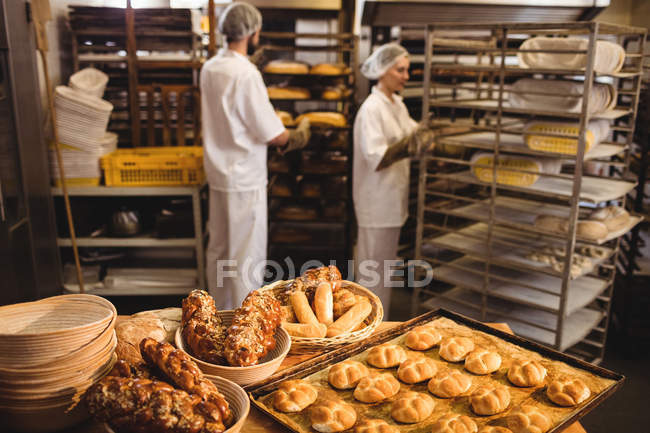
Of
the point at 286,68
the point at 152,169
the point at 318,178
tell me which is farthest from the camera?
the point at 318,178

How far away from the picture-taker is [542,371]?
1452 mm

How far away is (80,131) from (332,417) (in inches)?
113

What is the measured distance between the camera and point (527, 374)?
1.43 meters

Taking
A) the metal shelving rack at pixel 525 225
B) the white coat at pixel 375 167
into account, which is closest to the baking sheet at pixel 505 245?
the metal shelving rack at pixel 525 225

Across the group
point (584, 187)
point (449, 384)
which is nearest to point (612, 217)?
point (584, 187)

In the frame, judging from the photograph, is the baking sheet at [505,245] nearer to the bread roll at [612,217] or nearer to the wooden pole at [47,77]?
the bread roll at [612,217]

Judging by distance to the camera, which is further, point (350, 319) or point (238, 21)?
point (238, 21)

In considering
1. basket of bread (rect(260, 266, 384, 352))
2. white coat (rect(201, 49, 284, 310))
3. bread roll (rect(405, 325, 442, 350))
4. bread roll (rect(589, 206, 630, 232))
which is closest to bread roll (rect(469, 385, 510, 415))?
bread roll (rect(405, 325, 442, 350))

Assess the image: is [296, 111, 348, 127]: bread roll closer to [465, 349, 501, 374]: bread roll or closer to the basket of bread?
the basket of bread

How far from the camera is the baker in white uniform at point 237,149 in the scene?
10.4 ft

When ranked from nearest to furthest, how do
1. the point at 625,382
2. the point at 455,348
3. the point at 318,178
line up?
the point at 455,348
the point at 625,382
the point at 318,178

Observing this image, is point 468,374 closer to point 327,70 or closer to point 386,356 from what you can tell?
point 386,356

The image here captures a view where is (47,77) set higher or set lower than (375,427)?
higher

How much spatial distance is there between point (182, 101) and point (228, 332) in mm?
2906
